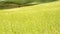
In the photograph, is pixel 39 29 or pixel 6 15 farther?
pixel 6 15

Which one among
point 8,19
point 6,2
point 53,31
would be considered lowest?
point 53,31

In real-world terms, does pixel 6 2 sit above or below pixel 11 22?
above

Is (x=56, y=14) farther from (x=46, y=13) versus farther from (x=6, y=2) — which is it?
(x=6, y=2)

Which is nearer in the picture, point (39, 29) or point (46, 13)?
point (39, 29)

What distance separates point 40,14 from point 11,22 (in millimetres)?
201

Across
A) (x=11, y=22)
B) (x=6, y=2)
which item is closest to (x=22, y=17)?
(x=11, y=22)

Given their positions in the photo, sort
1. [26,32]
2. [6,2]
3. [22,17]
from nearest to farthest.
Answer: [26,32] < [22,17] < [6,2]

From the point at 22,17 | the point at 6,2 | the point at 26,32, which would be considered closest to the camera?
the point at 26,32

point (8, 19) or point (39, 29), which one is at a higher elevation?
point (8, 19)

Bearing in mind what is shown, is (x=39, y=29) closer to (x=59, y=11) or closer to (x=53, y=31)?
(x=53, y=31)

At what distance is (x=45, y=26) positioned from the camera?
68 centimetres

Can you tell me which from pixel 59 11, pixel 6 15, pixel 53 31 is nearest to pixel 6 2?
pixel 6 15

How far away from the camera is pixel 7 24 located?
2.20 ft

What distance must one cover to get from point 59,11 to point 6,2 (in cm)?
67
